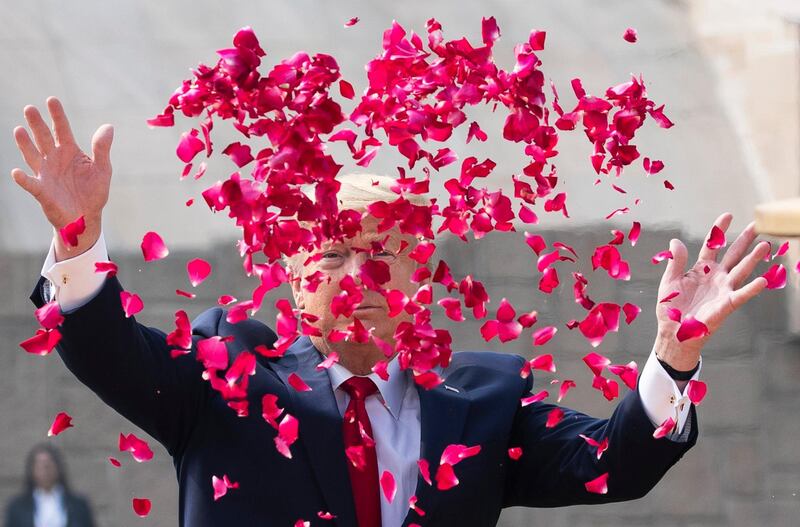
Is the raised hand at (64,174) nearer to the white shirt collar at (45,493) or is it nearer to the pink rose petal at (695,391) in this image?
the pink rose petal at (695,391)

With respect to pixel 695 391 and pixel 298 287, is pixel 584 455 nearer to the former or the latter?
pixel 695 391

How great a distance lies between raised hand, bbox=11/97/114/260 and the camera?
5.75 feet

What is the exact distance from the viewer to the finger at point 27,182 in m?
1.70

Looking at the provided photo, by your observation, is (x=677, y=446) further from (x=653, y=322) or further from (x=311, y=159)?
(x=653, y=322)

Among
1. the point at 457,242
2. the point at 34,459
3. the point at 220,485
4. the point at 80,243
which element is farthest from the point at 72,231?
the point at 34,459

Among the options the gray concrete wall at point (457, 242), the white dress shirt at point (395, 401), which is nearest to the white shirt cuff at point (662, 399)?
the white dress shirt at point (395, 401)

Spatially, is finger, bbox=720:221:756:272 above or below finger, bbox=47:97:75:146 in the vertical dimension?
below

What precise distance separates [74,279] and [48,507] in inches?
90.0

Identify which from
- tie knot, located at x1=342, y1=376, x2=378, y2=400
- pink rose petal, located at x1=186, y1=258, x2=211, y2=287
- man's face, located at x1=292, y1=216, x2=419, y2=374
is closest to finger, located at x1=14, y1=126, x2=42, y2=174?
pink rose petal, located at x1=186, y1=258, x2=211, y2=287

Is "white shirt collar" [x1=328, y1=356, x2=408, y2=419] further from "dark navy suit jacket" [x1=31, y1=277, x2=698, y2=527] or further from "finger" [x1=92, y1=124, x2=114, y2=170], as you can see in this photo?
"finger" [x1=92, y1=124, x2=114, y2=170]

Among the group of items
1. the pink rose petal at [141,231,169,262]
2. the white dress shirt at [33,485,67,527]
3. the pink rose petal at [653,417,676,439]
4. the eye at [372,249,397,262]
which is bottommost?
the white dress shirt at [33,485,67,527]

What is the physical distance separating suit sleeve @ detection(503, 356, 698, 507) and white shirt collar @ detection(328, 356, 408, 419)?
0.16m

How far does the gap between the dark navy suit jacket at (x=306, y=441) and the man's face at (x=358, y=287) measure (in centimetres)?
5

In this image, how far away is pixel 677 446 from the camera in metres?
1.95
